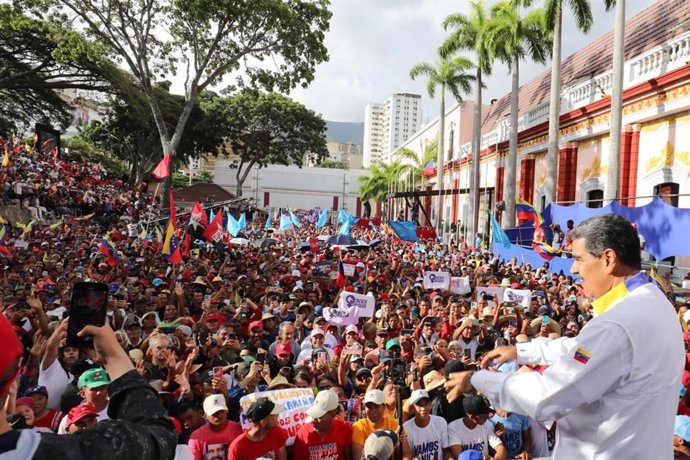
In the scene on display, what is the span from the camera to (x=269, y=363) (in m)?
6.11

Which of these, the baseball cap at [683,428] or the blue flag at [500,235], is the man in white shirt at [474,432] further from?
the blue flag at [500,235]

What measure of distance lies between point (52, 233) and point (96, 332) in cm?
1692

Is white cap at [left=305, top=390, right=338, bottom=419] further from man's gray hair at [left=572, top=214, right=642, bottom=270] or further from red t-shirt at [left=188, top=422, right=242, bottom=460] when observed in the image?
man's gray hair at [left=572, top=214, right=642, bottom=270]

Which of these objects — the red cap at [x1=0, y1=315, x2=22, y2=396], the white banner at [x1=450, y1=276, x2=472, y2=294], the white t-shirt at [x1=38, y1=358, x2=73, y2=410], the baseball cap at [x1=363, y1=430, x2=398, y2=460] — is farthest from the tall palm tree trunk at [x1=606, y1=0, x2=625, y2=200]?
the red cap at [x1=0, y1=315, x2=22, y2=396]

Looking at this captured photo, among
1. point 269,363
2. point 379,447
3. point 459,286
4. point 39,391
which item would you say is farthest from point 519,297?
point 39,391

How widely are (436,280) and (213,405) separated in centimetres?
836

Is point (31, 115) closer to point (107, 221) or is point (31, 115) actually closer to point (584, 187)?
point (107, 221)

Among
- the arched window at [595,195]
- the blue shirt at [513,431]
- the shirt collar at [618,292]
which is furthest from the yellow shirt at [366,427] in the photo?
the arched window at [595,195]

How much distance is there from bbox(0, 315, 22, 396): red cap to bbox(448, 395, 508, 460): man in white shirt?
12.0 feet

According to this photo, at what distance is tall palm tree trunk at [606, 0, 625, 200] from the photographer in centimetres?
1584

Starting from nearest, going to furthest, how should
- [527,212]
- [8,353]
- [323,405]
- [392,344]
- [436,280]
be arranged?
[8,353] < [323,405] < [392,344] < [436,280] < [527,212]

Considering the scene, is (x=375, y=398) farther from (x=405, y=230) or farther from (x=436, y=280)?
(x=405, y=230)

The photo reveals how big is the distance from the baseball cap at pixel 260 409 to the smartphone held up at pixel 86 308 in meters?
2.29

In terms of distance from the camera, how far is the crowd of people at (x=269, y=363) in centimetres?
406
